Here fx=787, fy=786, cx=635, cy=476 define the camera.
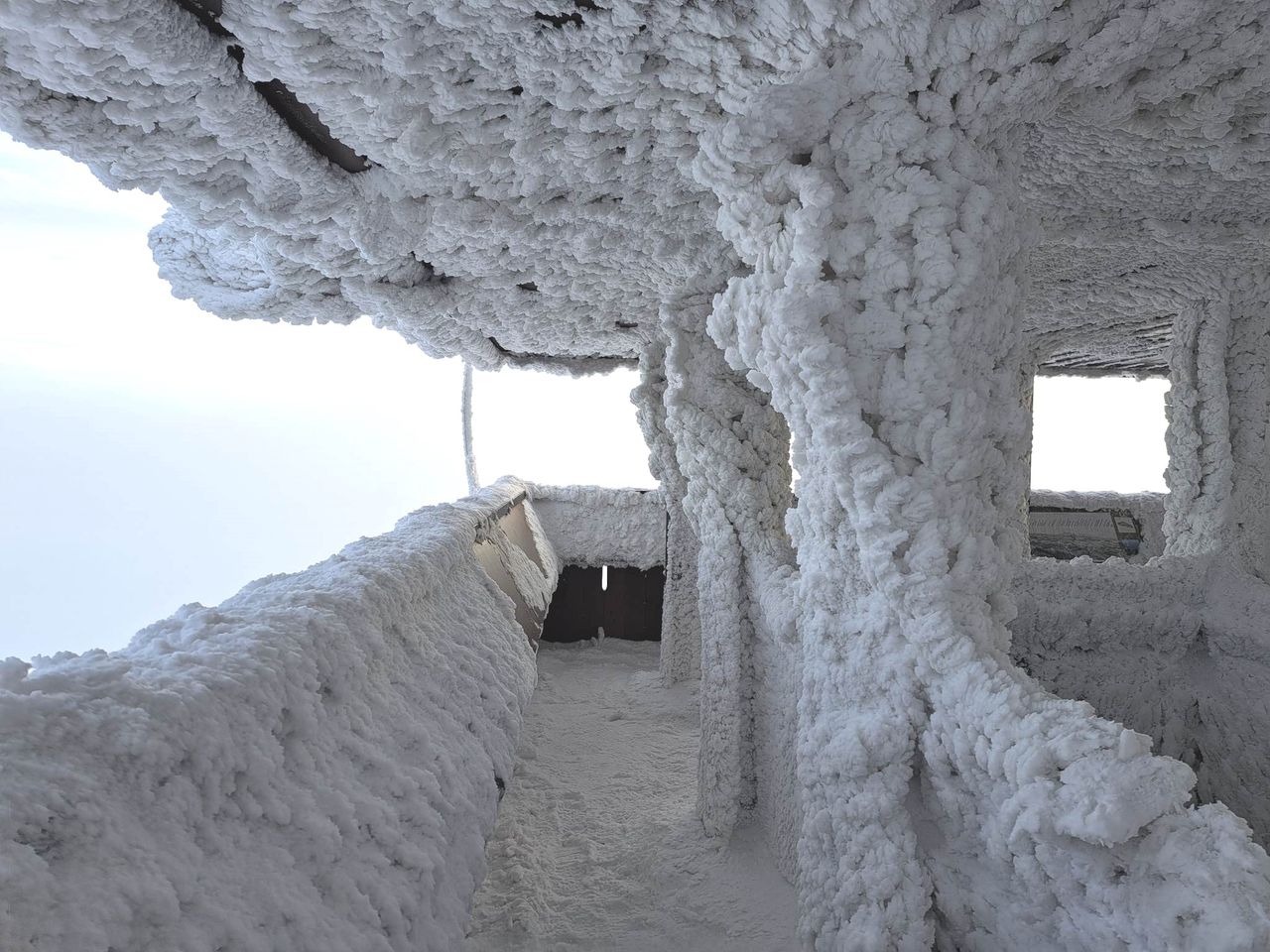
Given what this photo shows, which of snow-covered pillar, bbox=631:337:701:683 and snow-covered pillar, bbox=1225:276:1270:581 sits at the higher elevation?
snow-covered pillar, bbox=1225:276:1270:581

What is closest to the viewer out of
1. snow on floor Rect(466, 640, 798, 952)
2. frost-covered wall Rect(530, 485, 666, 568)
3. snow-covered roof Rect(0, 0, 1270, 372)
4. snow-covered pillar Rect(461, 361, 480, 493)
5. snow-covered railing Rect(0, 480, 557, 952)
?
snow-covered railing Rect(0, 480, 557, 952)

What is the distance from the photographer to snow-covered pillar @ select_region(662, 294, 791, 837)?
2.52 m

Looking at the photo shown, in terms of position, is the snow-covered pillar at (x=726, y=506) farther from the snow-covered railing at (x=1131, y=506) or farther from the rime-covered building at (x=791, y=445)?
the snow-covered railing at (x=1131, y=506)

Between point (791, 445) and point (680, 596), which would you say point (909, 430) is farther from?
point (680, 596)

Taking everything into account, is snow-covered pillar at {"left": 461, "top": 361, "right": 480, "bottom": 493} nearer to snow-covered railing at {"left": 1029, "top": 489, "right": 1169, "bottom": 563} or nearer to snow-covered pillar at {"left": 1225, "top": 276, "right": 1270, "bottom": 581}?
snow-covered railing at {"left": 1029, "top": 489, "right": 1169, "bottom": 563}

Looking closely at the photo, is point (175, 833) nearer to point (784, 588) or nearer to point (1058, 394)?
point (784, 588)

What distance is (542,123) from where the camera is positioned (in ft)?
5.77

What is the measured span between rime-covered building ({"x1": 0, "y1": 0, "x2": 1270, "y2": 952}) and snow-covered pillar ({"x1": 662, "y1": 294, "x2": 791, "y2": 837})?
0.33ft

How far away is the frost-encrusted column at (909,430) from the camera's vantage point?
4.55ft

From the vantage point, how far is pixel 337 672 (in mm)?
1435

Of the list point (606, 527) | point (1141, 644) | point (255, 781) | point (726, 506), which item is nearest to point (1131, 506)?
point (1141, 644)

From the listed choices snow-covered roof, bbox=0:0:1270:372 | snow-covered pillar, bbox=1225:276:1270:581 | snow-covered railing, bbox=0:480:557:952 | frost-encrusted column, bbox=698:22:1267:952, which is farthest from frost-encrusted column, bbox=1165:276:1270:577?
snow-covered railing, bbox=0:480:557:952

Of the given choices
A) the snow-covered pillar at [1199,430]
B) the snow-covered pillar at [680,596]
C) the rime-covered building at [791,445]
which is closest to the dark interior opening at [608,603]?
the snow-covered pillar at [680,596]

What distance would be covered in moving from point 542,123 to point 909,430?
1.05 meters
